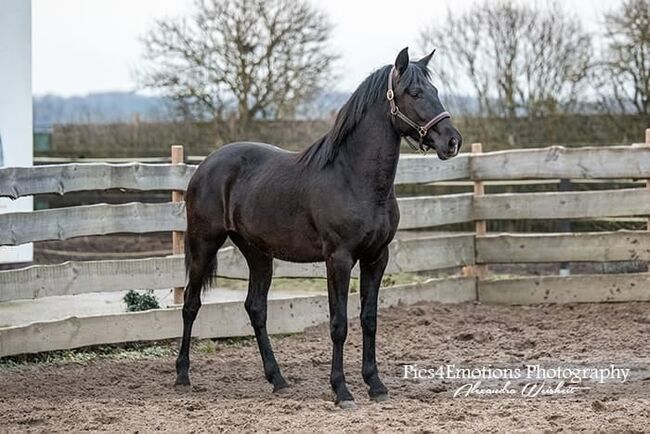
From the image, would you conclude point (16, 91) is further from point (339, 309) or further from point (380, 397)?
point (380, 397)

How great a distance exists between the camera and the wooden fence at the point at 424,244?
7.32 metres

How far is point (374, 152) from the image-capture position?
5.93 metres

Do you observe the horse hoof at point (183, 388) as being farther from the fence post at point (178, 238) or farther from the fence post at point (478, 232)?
the fence post at point (478, 232)

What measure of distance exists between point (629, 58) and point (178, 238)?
9.24 meters

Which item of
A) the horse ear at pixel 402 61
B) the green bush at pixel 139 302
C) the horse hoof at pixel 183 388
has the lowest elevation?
the horse hoof at pixel 183 388

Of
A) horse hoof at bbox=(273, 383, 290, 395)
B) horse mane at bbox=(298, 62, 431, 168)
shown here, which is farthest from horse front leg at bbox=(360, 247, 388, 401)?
horse mane at bbox=(298, 62, 431, 168)

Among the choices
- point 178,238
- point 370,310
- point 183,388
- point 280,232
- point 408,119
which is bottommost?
point 183,388

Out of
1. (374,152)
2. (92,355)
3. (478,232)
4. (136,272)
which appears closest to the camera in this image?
(374,152)

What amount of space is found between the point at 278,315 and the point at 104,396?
2.22m

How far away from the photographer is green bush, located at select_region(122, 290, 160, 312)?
26.3ft

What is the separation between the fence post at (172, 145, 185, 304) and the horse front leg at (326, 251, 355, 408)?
7.64ft

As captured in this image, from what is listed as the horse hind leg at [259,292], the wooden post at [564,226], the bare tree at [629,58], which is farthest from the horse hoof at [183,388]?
the bare tree at [629,58]

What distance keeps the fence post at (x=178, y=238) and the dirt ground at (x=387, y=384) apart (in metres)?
0.53

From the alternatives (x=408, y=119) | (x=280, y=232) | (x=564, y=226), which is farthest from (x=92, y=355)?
(x=564, y=226)
